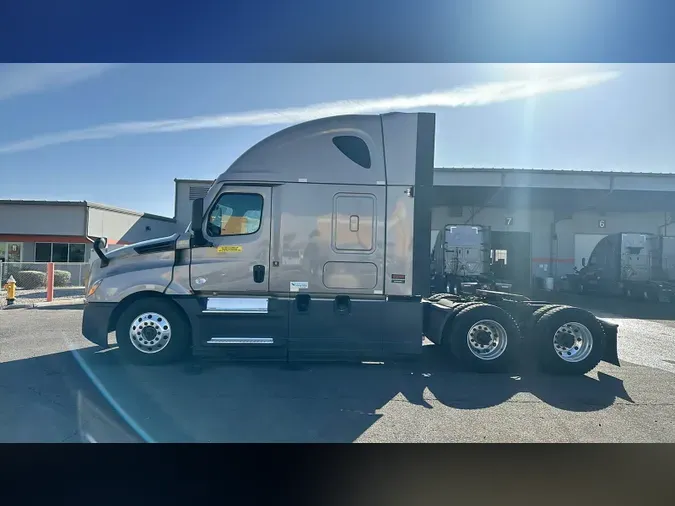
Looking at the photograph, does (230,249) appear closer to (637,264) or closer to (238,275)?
(238,275)

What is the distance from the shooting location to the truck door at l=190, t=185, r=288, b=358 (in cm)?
659

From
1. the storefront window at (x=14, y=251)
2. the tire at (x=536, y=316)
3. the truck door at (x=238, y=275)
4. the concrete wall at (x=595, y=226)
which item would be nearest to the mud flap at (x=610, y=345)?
the tire at (x=536, y=316)

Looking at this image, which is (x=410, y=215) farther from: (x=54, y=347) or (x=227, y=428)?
(x=54, y=347)

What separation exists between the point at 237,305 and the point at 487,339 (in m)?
4.04

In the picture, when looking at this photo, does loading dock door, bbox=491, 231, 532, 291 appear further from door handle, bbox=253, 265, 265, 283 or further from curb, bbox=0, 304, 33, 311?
curb, bbox=0, 304, 33, 311

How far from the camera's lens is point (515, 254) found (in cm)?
2486

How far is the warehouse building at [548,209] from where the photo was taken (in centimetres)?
2014

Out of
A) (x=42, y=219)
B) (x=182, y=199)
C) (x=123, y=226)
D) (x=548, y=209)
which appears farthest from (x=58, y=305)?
(x=548, y=209)

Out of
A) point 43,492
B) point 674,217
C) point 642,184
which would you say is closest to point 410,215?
point 43,492

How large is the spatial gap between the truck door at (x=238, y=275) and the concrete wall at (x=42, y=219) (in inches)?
760

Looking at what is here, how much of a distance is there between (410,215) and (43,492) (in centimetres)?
542

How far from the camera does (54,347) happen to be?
26.2 feet

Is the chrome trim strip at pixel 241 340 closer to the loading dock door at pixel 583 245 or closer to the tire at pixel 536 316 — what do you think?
the tire at pixel 536 316
